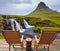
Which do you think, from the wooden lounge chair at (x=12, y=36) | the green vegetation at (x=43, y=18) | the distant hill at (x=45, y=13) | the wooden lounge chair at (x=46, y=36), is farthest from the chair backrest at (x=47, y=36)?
the distant hill at (x=45, y=13)

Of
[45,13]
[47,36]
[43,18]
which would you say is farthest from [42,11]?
[47,36]

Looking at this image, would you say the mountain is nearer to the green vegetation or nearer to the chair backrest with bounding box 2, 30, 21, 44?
the green vegetation

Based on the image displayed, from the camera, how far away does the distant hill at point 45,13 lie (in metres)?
9.51

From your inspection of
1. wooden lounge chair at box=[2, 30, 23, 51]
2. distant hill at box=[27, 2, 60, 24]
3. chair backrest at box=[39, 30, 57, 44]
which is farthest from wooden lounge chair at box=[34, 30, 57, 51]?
distant hill at box=[27, 2, 60, 24]

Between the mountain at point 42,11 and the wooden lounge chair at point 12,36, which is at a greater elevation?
the wooden lounge chair at point 12,36

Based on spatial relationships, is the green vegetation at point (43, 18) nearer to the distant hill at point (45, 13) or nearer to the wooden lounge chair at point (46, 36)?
the distant hill at point (45, 13)

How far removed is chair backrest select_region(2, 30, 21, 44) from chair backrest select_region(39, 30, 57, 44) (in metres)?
0.53

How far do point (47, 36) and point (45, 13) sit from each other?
436 centimetres

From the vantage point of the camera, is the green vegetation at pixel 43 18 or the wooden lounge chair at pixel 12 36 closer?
the wooden lounge chair at pixel 12 36

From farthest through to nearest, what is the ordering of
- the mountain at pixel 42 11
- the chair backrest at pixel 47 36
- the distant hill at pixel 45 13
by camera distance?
the mountain at pixel 42 11 < the distant hill at pixel 45 13 < the chair backrest at pixel 47 36

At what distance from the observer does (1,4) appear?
948cm

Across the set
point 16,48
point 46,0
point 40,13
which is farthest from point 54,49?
point 46,0

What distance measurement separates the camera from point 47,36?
5418 millimetres

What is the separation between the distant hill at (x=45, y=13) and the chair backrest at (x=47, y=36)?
396 cm
